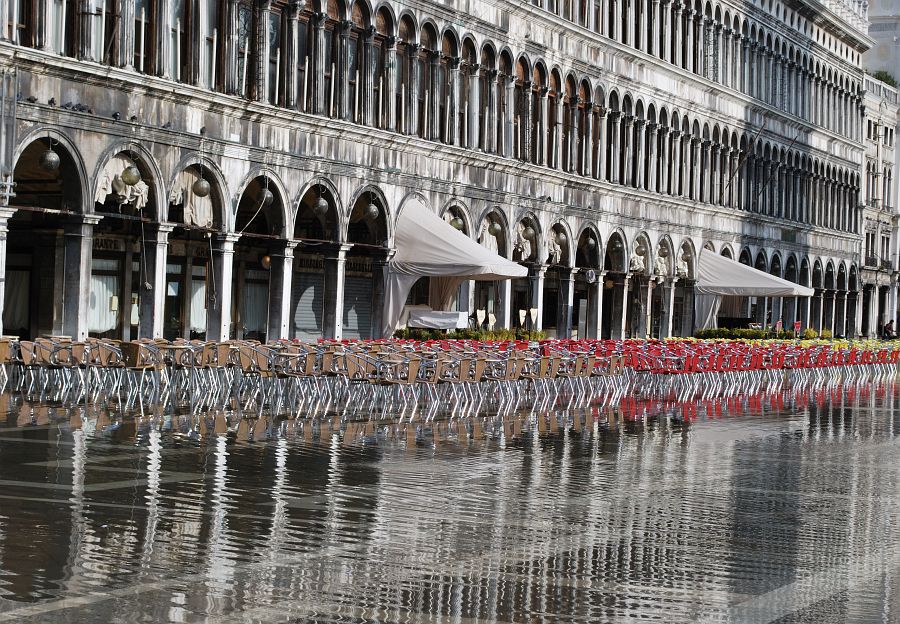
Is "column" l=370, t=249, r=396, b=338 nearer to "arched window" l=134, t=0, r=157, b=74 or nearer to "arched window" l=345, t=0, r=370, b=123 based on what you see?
"arched window" l=345, t=0, r=370, b=123

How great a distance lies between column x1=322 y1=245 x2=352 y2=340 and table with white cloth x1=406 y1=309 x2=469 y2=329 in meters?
1.88

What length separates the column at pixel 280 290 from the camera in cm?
3584

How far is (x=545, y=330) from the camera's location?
53750mm

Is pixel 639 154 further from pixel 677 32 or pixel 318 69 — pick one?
pixel 318 69

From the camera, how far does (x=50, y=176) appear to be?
32.0 meters

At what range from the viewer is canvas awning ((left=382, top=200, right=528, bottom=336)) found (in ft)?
112

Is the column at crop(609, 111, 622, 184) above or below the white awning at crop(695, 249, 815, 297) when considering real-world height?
above

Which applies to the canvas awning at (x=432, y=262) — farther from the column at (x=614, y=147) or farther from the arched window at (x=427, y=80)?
the column at (x=614, y=147)

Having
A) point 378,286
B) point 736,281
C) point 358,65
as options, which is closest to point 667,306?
point 736,281

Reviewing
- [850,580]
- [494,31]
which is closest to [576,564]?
[850,580]

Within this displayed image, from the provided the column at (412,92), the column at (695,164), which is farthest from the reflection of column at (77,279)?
the column at (695,164)

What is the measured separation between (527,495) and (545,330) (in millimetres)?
39358

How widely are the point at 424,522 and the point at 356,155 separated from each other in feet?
86.3

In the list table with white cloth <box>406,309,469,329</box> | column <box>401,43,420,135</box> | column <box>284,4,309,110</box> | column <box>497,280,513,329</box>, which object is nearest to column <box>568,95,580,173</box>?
column <box>497,280,513,329</box>
